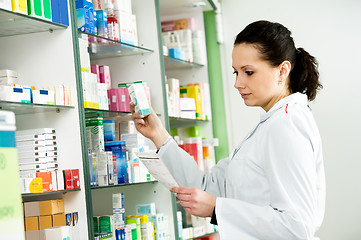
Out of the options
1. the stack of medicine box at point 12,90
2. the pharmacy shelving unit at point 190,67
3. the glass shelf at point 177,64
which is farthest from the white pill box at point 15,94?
the pharmacy shelving unit at point 190,67

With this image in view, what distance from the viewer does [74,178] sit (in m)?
2.71

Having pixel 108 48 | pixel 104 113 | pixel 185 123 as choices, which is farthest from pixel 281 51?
pixel 185 123

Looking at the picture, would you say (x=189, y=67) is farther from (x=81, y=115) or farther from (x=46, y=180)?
(x=46, y=180)

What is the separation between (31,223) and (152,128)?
0.73m

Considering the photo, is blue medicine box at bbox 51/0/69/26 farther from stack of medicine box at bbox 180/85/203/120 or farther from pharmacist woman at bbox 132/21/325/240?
stack of medicine box at bbox 180/85/203/120

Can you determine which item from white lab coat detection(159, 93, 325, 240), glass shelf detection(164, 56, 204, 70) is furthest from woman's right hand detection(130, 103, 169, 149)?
glass shelf detection(164, 56, 204, 70)

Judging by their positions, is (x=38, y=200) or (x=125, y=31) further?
(x=125, y=31)

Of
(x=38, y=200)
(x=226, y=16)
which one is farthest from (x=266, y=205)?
(x=226, y=16)

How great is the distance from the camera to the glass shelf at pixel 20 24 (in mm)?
2514

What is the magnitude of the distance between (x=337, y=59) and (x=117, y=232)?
266 cm

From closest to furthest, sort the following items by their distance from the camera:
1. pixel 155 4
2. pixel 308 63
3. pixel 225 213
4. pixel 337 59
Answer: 1. pixel 225 213
2. pixel 308 63
3. pixel 155 4
4. pixel 337 59

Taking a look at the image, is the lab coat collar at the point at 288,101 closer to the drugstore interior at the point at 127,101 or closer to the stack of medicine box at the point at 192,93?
the drugstore interior at the point at 127,101

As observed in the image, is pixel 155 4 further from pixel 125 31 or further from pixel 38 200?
pixel 38 200

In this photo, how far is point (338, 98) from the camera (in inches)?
190
